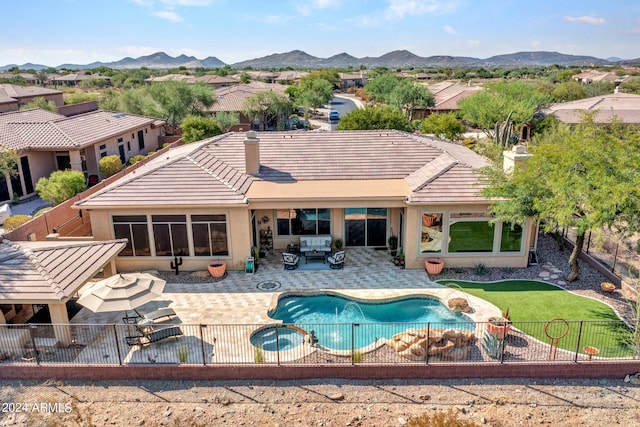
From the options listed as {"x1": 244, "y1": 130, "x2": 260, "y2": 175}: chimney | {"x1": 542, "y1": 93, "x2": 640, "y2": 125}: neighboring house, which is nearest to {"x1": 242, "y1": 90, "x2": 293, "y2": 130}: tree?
{"x1": 542, "y1": 93, "x2": 640, "y2": 125}: neighboring house

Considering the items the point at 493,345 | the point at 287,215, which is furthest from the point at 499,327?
the point at 287,215

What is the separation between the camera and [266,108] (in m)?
66.3

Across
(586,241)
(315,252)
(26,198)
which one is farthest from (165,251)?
(586,241)

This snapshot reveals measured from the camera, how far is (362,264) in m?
24.1

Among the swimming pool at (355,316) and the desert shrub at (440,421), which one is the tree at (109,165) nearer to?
the swimming pool at (355,316)

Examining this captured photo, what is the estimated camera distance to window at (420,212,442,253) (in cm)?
2302

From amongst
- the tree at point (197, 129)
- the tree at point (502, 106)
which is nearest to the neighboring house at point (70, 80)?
the tree at point (197, 129)

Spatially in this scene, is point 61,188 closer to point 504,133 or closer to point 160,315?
point 160,315

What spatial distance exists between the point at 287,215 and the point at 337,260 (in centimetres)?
414

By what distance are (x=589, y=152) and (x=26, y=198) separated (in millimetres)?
36572

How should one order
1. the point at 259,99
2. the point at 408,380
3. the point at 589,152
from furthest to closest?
the point at 259,99 → the point at 589,152 → the point at 408,380

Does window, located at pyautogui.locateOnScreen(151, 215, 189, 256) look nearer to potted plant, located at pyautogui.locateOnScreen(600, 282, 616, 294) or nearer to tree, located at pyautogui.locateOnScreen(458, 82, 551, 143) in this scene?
A: potted plant, located at pyautogui.locateOnScreen(600, 282, 616, 294)

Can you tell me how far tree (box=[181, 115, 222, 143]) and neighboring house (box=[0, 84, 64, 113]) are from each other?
29.7 m

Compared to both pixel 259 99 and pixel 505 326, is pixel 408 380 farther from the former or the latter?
pixel 259 99
